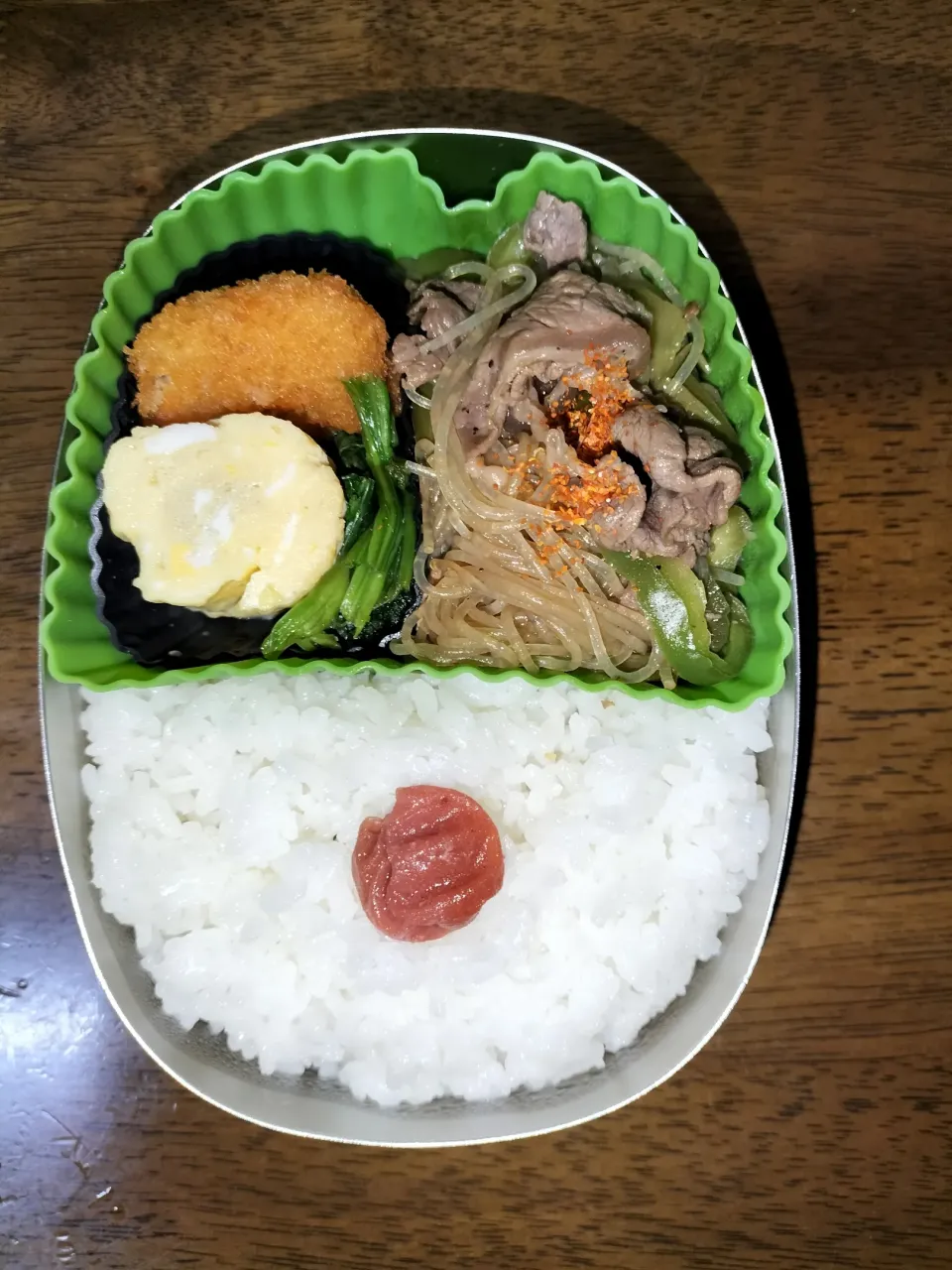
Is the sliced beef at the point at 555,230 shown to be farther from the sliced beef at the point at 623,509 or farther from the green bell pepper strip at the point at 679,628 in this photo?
the green bell pepper strip at the point at 679,628

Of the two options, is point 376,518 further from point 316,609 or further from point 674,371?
point 674,371

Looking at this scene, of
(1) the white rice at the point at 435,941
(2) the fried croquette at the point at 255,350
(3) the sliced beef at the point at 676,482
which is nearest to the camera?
(3) the sliced beef at the point at 676,482

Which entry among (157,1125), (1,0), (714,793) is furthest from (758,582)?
(1,0)

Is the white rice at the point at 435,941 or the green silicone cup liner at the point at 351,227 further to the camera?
the white rice at the point at 435,941

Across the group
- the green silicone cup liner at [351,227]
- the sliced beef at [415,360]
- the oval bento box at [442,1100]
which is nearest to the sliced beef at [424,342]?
the sliced beef at [415,360]

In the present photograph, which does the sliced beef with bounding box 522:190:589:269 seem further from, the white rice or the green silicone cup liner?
the white rice

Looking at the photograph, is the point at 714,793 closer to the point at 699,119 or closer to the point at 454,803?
the point at 454,803

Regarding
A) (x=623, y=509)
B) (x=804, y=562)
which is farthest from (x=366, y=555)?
(x=804, y=562)

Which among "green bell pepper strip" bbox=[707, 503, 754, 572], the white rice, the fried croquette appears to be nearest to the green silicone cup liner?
"green bell pepper strip" bbox=[707, 503, 754, 572]
